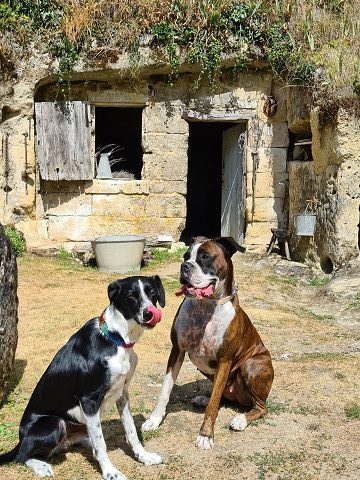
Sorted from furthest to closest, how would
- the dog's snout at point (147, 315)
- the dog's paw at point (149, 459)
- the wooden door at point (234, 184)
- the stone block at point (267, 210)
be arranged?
the wooden door at point (234, 184) → the stone block at point (267, 210) → the dog's paw at point (149, 459) → the dog's snout at point (147, 315)

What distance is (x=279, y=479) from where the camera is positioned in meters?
3.37

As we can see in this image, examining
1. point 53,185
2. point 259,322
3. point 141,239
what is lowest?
point 259,322

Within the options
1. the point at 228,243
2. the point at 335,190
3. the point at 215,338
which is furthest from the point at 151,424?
the point at 335,190

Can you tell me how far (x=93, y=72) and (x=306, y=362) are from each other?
7.44 metres

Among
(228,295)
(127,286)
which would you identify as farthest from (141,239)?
(127,286)

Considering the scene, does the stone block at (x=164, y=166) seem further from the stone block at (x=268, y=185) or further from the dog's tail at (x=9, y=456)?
the dog's tail at (x=9, y=456)

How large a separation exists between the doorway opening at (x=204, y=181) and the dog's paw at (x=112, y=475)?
12560mm

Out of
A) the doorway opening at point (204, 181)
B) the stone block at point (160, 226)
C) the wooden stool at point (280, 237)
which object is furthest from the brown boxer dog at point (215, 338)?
the doorway opening at point (204, 181)

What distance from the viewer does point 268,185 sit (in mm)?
11820

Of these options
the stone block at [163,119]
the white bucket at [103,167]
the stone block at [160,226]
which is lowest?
the stone block at [160,226]

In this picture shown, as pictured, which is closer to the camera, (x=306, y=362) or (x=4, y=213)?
(x=306, y=362)

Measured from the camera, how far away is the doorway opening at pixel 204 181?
1579 cm

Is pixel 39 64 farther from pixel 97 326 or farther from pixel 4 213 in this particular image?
pixel 97 326

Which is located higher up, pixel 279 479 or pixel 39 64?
pixel 39 64
